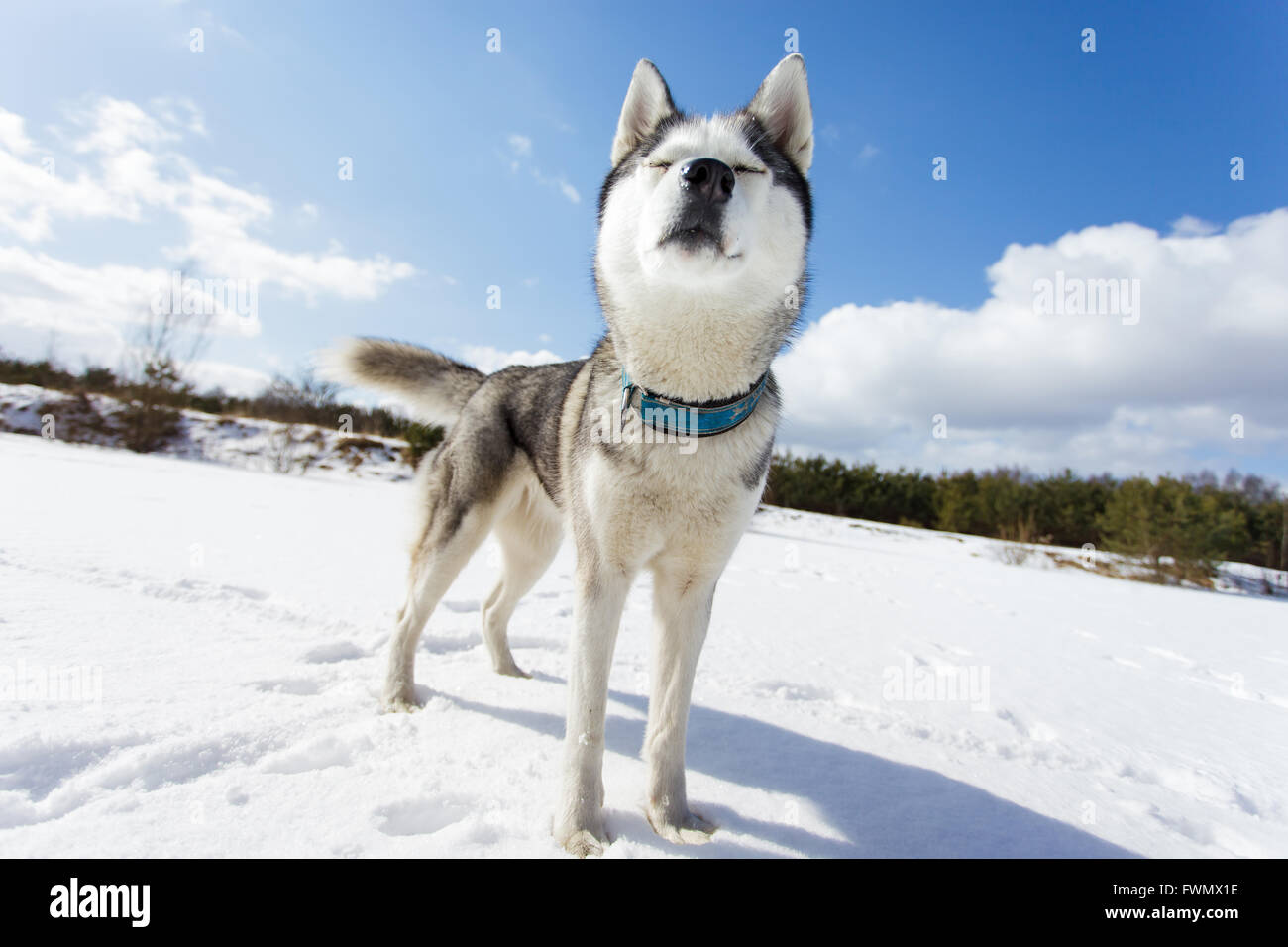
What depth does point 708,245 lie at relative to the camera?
164 centimetres

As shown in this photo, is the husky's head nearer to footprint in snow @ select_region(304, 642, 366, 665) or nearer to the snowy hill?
footprint in snow @ select_region(304, 642, 366, 665)

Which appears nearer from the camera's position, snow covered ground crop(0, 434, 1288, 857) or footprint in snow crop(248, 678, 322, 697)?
snow covered ground crop(0, 434, 1288, 857)

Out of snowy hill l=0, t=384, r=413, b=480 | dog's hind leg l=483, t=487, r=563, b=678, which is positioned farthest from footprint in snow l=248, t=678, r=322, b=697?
snowy hill l=0, t=384, r=413, b=480

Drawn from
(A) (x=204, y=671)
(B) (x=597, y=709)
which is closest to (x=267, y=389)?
(A) (x=204, y=671)

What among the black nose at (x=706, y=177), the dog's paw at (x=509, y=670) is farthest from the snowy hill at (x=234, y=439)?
the black nose at (x=706, y=177)

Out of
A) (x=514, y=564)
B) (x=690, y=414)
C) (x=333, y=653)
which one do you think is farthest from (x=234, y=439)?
(x=690, y=414)

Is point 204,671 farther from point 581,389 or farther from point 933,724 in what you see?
point 933,724

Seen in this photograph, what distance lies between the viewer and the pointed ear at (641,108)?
2158mm

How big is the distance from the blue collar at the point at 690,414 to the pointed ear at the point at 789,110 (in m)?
1.00

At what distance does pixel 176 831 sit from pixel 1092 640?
648 centimetres

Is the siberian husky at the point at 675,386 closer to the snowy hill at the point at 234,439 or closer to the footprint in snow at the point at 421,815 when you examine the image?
the footprint in snow at the point at 421,815

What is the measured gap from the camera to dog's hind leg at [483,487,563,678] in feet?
10.4

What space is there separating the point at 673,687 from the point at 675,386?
1.00 meters

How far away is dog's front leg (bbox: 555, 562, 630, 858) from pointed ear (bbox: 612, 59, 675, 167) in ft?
5.26
